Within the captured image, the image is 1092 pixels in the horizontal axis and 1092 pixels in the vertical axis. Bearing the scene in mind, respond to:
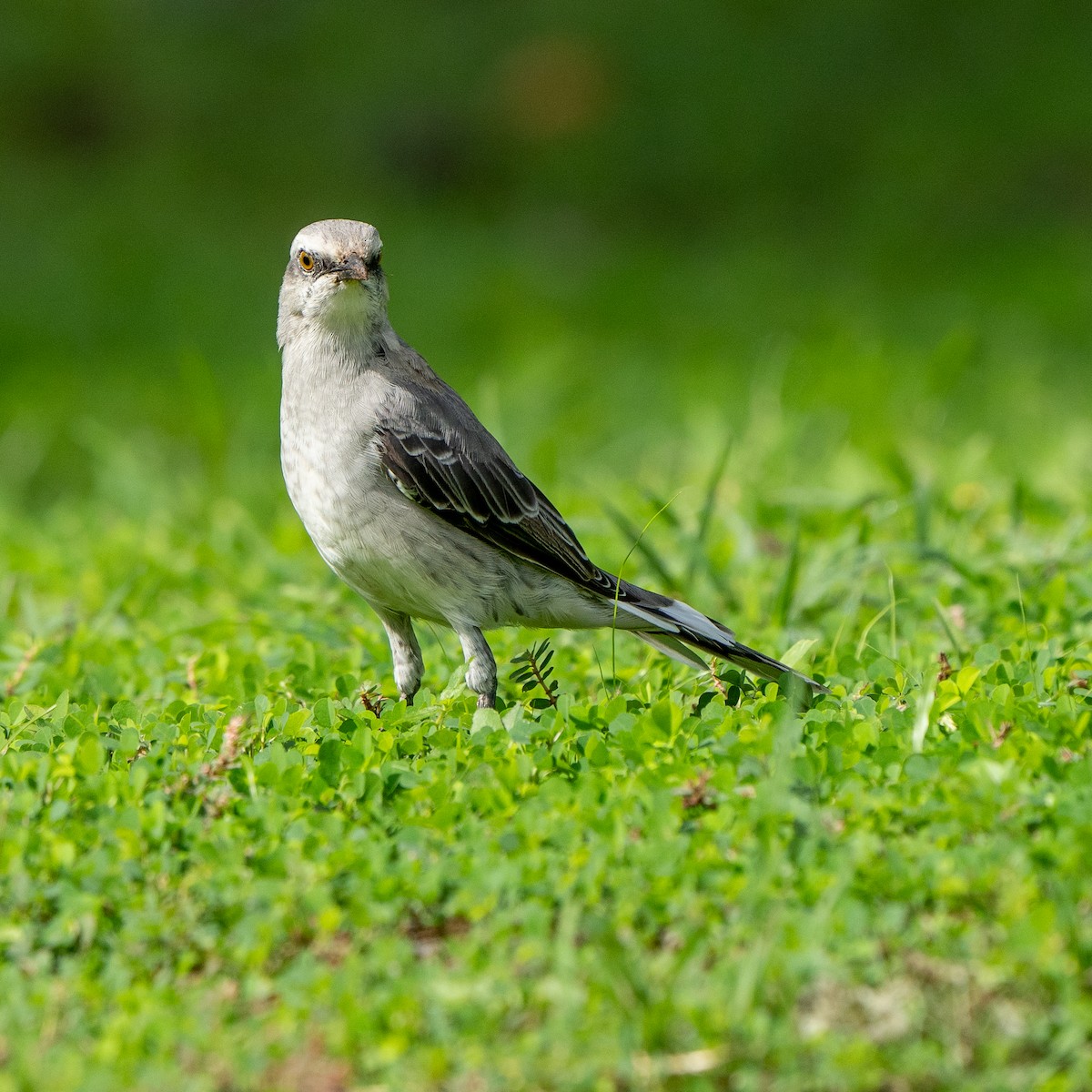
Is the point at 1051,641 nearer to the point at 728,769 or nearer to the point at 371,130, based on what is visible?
the point at 728,769

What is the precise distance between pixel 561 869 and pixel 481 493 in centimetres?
171

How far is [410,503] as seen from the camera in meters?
4.76

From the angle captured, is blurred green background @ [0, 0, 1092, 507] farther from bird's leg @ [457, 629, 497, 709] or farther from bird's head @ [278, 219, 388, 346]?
bird's leg @ [457, 629, 497, 709]

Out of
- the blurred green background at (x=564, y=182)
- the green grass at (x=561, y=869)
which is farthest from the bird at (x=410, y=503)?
the blurred green background at (x=564, y=182)

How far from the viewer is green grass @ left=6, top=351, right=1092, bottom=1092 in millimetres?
2992

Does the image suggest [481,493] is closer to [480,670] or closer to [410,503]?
[410,503]

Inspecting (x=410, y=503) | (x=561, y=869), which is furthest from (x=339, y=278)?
(x=561, y=869)

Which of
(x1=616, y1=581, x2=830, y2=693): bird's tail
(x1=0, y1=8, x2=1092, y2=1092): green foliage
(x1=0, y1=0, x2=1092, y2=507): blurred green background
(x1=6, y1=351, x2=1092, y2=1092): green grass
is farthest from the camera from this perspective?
(x1=0, y1=0, x2=1092, y2=507): blurred green background

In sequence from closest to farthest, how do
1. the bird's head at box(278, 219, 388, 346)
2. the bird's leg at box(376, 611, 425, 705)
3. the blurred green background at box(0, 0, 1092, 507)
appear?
the bird's head at box(278, 219, 388, 346), the bird's leg at box(376, 611, 425, 705), the blurred green background at box(0, 0, 1092, 507)

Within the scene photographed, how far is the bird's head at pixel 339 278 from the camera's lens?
194 inches

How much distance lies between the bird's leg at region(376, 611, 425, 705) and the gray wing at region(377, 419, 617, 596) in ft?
1.52

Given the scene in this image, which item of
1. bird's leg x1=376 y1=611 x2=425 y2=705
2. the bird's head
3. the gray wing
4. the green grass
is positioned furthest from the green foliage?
the bird's head

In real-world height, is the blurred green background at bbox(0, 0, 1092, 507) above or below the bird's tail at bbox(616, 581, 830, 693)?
above

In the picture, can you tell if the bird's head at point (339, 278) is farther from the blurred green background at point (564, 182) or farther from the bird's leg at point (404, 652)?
the blurred green background at point (564, 182)
